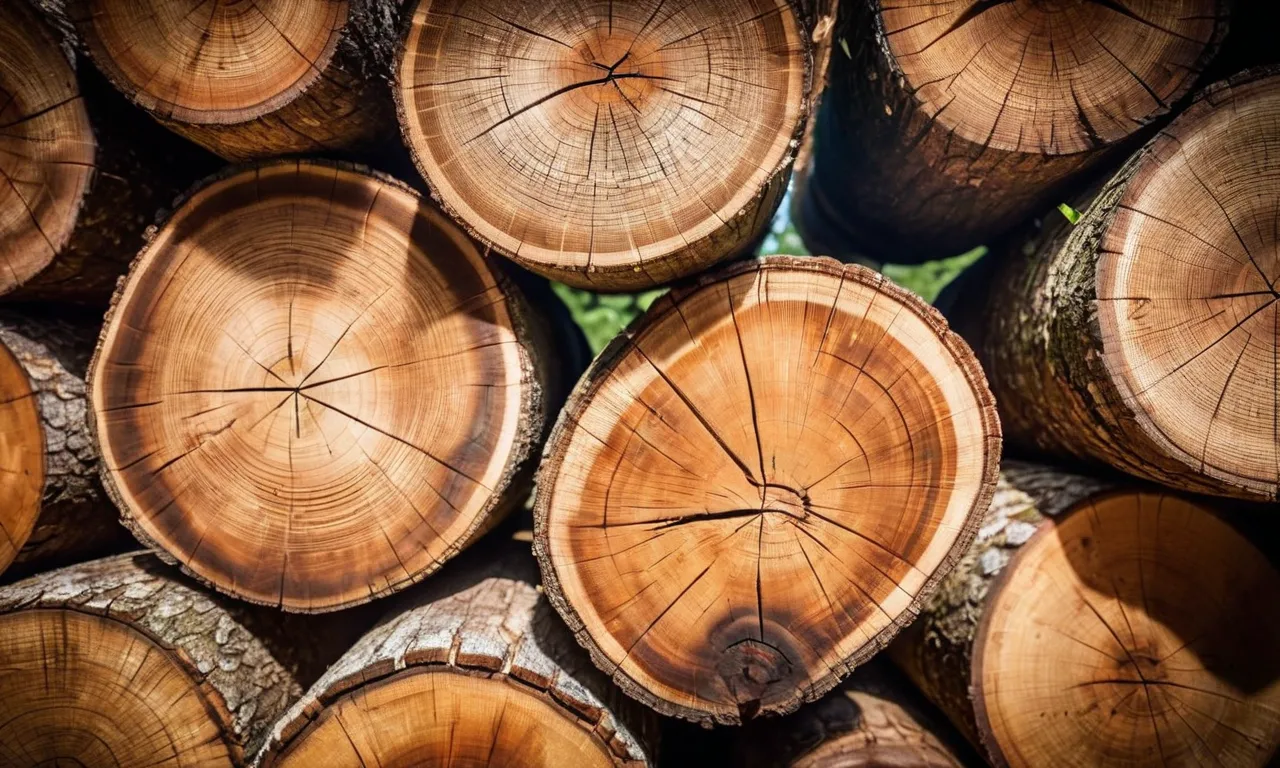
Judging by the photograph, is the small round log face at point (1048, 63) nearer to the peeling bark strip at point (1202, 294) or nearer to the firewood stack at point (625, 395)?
the firewood stack at point (625, 395)

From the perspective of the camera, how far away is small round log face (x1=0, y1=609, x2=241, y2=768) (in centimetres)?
142

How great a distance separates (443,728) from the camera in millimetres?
1262

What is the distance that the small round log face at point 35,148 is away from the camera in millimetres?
1489

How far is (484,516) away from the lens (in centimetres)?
139

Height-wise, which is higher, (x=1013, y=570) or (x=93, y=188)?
(x=93, y=188)

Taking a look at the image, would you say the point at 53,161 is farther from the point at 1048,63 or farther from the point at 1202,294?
the point at 1202,294

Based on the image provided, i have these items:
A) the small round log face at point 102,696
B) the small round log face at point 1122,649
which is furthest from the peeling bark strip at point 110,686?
the small round log face at point 1122,649

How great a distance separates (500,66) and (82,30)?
3.07 ft

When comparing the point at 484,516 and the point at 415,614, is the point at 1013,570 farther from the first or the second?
the point at 415,614

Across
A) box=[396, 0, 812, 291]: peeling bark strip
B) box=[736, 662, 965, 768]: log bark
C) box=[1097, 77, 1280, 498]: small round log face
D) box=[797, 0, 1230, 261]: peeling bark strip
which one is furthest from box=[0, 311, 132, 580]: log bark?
box=[1097, 77, 1280, 498]: small round log face

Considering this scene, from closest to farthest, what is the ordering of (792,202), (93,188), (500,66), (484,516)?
(500,66) < (484,516) < (93,188) < (792,202)

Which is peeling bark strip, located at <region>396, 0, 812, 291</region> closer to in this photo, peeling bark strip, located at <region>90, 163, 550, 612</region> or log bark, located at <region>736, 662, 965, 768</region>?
peeling bark strip, located at <region>90, 163, 550, 612</region>

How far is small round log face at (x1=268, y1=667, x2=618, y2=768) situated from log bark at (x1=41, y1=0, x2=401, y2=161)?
1.24m

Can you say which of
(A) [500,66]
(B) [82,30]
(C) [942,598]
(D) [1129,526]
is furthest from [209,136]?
(D) [1129,526]
